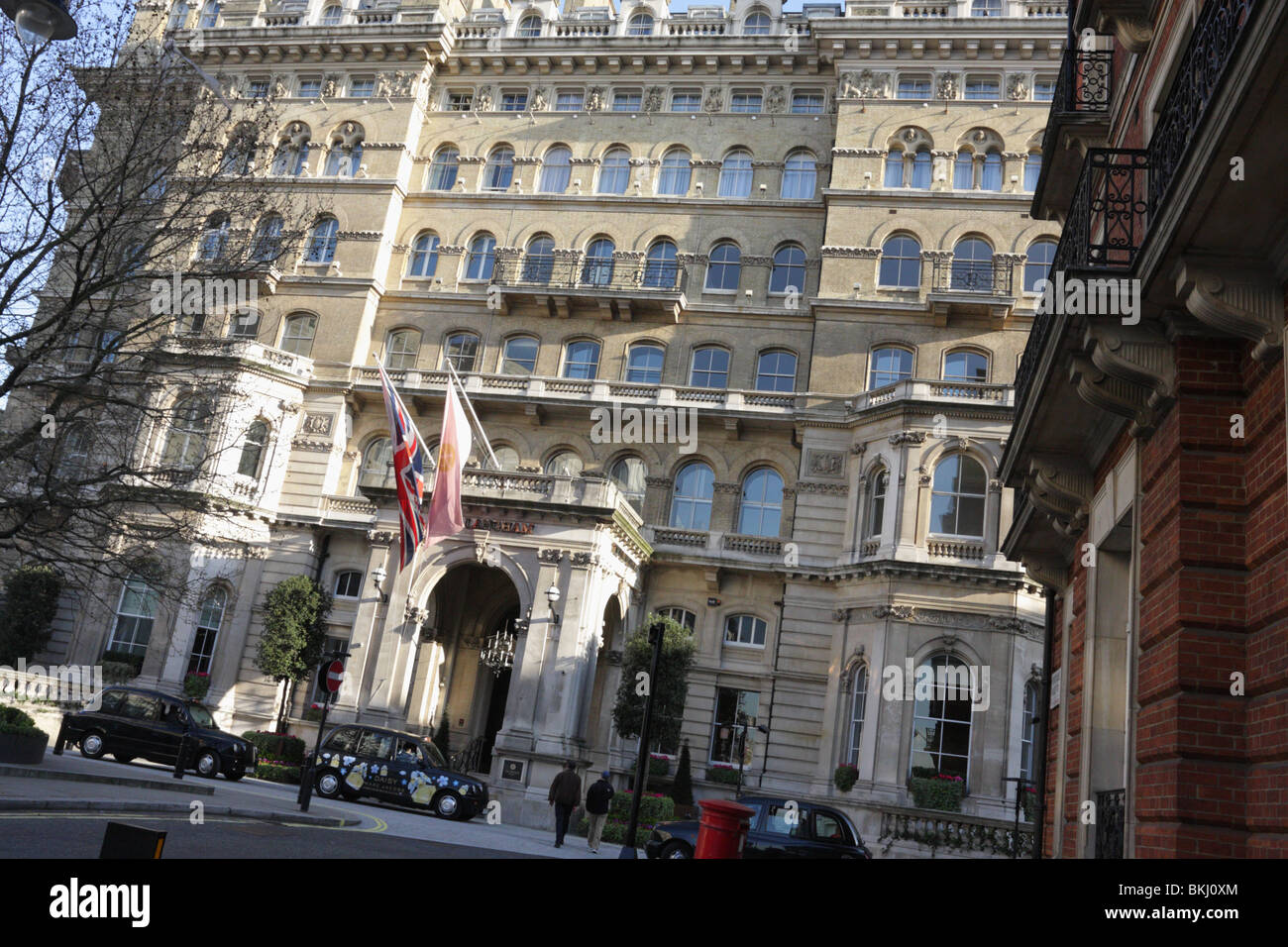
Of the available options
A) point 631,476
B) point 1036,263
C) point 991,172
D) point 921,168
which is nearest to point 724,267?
point 921,168

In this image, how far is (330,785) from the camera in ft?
78.1

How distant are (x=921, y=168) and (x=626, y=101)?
11.6m

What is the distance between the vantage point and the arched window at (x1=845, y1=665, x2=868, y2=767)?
3030cm

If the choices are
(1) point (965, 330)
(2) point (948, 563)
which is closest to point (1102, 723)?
(2) point (948, 563)

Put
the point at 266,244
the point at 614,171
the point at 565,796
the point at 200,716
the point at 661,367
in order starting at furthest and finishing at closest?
the point at 614,171
the point at 661,367
the point at 200,716
the point at 565,796
the point at 266,244

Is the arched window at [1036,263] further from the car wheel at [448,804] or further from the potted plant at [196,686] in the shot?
the potted plant at [196,686]

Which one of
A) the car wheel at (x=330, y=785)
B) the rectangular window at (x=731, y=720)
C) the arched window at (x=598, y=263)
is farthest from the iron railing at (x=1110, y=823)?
the arched window at (x=598, y=263)

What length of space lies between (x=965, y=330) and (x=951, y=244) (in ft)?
10.7

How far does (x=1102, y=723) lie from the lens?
10.7m

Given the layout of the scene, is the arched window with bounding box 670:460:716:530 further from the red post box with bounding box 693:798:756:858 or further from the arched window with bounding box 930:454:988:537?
the red post box with bounding box 693:798:756:858

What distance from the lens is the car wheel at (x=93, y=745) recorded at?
23656 millimetres

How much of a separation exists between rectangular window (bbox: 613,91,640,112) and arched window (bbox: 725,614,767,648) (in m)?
20.0

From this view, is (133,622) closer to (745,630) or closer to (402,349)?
(402,349)

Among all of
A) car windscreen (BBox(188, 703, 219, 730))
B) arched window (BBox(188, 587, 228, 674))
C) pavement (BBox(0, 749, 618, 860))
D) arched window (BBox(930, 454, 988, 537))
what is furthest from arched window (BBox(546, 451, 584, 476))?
car windscreen (BBox(188, 703, 219, 730))
